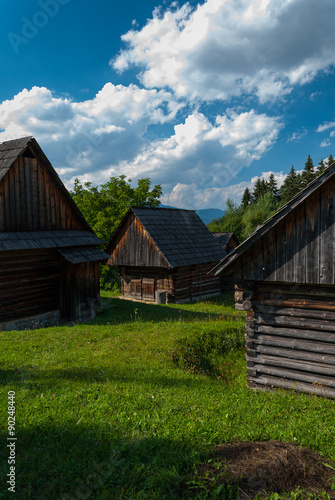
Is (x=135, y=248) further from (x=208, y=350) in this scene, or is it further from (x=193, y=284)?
(x=208, y=350)

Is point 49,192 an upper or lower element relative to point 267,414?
upper

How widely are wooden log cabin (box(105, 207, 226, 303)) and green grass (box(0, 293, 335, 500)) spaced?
35.7 feet

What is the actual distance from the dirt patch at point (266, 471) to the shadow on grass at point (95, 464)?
0.30 meters

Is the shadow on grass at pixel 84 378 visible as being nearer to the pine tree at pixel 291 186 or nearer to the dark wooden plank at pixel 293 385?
the dark wooden plank at pixel 293 385

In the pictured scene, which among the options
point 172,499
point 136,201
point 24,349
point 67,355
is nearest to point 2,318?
point 24,349

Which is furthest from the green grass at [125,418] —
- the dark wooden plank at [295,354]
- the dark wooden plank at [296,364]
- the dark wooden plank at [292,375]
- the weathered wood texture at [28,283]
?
the weathered wood texture at [28,283]

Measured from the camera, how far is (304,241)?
21.3ft

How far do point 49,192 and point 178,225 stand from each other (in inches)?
449

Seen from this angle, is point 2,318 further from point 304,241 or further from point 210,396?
point 304,241

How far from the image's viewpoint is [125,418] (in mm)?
4973

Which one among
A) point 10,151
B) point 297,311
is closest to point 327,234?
point 297,311

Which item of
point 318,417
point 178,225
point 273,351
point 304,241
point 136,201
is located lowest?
point 318,417

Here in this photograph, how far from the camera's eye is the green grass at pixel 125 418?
3.73 m

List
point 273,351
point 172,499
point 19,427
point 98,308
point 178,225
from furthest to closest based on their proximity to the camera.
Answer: point 178,225 → point 98,308 → point 273,351 → point 19,427 → point 172,499
